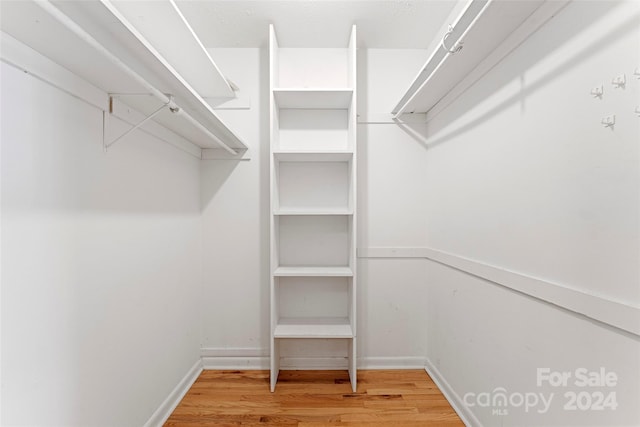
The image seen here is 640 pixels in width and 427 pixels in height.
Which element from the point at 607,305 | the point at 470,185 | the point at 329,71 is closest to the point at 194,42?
the point at 329,71

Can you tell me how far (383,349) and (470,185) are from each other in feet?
4.45

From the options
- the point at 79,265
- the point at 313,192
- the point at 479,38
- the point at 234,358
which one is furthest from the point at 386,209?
the point at 79,265

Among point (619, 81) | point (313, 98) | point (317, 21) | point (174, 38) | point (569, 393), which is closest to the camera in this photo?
point (619, 81)

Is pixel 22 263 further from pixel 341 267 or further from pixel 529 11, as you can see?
pixel 529 11

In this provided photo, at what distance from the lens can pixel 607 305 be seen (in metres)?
0.86

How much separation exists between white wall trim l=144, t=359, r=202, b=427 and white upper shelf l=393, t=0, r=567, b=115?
88.6 inches

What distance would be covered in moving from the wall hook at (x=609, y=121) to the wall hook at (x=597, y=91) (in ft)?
0.24

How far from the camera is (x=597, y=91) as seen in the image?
90cm

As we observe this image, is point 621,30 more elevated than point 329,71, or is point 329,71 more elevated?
point 329,71

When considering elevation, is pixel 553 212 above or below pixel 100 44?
below

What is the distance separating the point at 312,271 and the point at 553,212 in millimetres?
1349

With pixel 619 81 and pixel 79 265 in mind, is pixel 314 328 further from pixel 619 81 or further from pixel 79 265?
pixel 619 81

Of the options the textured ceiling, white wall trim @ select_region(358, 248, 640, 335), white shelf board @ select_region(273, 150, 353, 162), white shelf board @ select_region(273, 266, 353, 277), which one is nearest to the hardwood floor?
white shelf board @ select_region(273, 266, 353, 277)

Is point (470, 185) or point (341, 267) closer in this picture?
point (470, 185)
